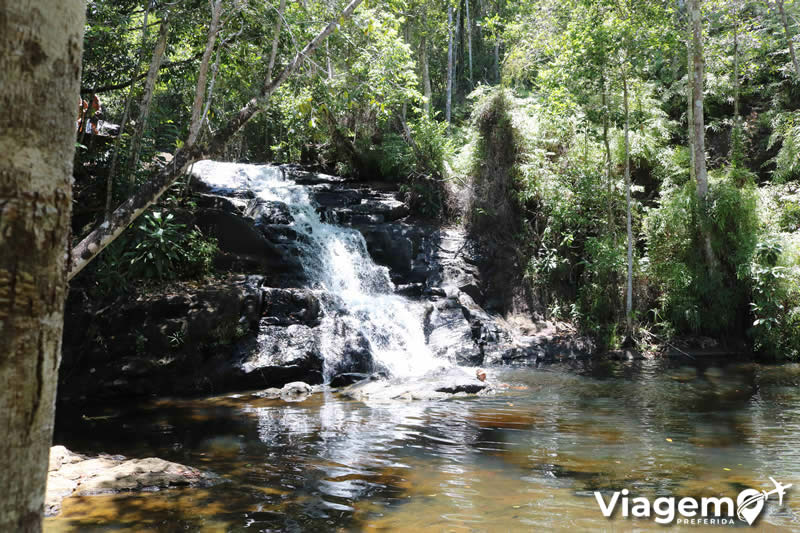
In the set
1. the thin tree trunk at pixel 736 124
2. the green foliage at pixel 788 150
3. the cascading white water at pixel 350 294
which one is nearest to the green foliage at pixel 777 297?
the green foliage at pixel 788 150

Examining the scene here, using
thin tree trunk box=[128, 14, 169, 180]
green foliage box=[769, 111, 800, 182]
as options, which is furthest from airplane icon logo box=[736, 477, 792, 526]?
green foliage box=[769, 111, 800, 182]

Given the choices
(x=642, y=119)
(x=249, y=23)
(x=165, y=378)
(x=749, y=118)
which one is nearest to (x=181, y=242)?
(x=165, y=378)

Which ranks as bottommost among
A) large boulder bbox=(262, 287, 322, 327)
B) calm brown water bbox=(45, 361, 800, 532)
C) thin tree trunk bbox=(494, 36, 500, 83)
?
calm brown water bbox=(45, 361, 800, 532)

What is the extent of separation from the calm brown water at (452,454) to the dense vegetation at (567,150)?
3.27m

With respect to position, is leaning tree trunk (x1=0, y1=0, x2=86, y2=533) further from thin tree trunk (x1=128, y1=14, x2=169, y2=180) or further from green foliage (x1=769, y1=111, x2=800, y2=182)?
green foliage (x1=769, y1=111, x2=800, y2=182)

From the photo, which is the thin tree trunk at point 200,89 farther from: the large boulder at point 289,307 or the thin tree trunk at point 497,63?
the thin tree trunk at point 497,63

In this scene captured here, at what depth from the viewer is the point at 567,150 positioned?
52.1ft

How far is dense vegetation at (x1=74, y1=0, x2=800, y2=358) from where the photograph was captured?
10.6 m

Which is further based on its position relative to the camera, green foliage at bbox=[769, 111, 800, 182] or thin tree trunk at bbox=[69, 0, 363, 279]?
green foliage at bbox=[769, 111, 800, 182]

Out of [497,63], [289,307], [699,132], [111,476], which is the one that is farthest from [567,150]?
[497,63]

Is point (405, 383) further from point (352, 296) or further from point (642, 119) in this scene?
point (642, 119)

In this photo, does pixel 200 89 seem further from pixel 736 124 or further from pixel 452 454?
pixel 736 124

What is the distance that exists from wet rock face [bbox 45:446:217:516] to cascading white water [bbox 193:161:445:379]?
16.9 ft

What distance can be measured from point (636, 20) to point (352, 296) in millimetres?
8977
